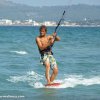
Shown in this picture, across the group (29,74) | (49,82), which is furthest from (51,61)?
(29,74)

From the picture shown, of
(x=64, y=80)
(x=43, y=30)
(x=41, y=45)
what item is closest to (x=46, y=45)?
(x=41, y=45)

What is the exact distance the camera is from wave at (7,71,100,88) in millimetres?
14811

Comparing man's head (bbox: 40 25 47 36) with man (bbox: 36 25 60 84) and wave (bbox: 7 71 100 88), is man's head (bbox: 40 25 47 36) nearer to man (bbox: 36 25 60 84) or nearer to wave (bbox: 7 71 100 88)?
man (bbox: 36 25 60 84)

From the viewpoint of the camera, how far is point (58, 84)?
1426 centimetres

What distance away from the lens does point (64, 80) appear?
51.6ft

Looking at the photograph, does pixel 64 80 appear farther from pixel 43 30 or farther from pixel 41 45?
pixel 43 30

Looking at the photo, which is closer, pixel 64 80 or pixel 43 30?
pixel 43 30

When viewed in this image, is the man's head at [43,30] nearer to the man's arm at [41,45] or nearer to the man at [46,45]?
the man at [46,45]

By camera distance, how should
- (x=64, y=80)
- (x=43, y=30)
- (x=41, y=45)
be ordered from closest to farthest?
(x=43, y=30) → (x=41, y=45) → (x=64, y=80)

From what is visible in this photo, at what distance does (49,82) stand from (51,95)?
1138mm

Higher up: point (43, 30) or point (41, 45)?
point (43, 30)

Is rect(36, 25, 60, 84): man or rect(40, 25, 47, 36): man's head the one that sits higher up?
rect(40, 25, 47, 36): man's head

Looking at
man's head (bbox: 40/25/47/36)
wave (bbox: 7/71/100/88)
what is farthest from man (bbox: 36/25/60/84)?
wave (bbox: 7/71/100/88)

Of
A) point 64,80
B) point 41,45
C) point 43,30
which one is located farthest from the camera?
point 64,80
